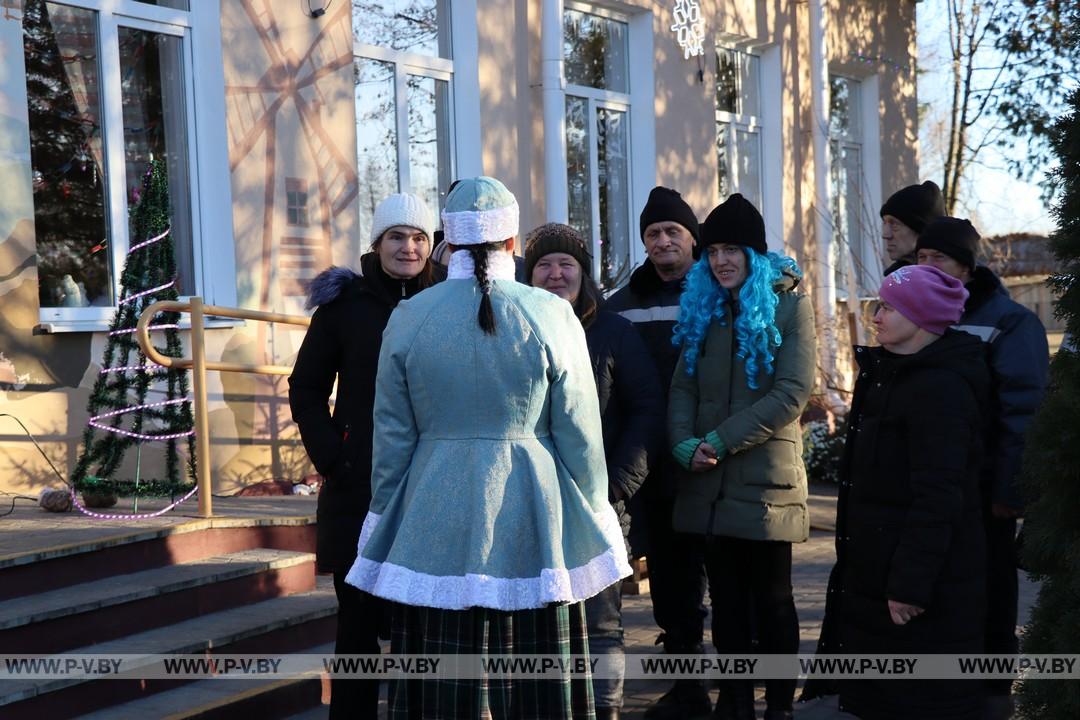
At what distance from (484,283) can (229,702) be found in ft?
7.05

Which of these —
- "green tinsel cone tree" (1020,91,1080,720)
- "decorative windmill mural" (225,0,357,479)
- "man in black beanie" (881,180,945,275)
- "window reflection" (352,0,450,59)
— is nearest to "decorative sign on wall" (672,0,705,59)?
"window reflection" (352,0,450,59)

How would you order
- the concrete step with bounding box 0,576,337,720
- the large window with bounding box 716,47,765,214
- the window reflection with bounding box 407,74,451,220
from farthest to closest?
the large window with bounding box 716,47,765,214 → the window reflection with bounding box 407,74,451,220 → the concrete step with bounding box 0,576,337,720

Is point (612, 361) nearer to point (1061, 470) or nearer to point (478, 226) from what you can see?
point (478, 226)

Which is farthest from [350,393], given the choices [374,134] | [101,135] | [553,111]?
[553,111]

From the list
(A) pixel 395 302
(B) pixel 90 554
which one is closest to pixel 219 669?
(B) pixel 90 554

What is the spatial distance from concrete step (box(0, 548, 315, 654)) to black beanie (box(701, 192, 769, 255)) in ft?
8.50

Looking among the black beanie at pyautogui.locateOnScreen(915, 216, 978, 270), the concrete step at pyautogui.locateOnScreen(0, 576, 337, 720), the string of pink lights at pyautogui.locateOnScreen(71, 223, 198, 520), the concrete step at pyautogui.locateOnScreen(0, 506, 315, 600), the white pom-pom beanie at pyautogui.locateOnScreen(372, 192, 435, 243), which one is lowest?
the concrete step at pyautogui.locateOnScreen(0, 576, 337, 720)

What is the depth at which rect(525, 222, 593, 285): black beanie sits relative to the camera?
449 centimetres

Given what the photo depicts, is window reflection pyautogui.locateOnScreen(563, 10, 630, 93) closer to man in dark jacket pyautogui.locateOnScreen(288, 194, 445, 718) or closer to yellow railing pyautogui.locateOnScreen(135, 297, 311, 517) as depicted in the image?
yellow railing pyautogui.locateOnScreen(135, 297, 311, 517)

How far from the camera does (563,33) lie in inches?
429

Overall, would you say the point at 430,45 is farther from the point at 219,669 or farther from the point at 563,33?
the point at 219,669

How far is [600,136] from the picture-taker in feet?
38.5

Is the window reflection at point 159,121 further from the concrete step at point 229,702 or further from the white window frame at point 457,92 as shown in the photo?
the concrete step at point 229,702

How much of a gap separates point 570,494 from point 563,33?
8144 mm
